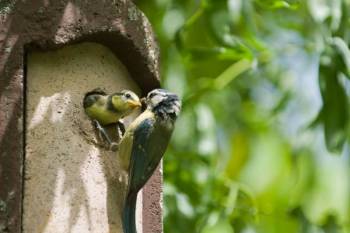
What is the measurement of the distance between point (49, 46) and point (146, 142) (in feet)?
0.96

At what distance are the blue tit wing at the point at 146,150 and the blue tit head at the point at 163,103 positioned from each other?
0.04 metres

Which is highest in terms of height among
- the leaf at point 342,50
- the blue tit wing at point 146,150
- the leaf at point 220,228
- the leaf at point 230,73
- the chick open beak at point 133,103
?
the chick open beak at point 133,103

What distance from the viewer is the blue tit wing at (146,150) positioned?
294 centimetres

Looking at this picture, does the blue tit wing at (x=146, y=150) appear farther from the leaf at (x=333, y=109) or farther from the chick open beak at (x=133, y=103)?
the leaf at (x=333, y=109)

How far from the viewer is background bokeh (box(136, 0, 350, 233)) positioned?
381 centimetres

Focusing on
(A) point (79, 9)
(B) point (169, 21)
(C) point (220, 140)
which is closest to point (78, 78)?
(A) point (79, 9)

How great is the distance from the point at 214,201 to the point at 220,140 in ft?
2.73

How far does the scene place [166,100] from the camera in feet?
10.1

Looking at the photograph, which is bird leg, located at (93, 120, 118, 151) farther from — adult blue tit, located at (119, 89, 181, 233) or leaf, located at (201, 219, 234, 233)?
leaf, located at (201, 219, 234, 233)

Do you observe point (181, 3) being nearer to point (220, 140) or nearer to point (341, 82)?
point (341, 82)

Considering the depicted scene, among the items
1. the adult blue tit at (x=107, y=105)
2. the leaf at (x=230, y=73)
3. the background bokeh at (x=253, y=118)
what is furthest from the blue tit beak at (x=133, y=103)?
the leaf at (x=230, y=73)

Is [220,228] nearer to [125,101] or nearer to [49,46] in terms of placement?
[125,101]

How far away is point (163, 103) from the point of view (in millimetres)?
3055

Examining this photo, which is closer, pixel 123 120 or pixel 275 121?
pixel 123 120
